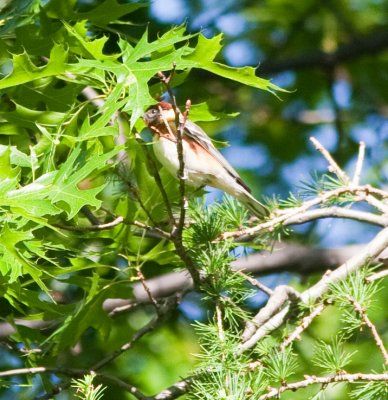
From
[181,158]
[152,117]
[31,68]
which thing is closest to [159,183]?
[181,158]

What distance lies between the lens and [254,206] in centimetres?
443

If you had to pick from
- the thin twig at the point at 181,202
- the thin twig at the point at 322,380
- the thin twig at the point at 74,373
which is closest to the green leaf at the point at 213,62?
the thin twig at the point at 181,202

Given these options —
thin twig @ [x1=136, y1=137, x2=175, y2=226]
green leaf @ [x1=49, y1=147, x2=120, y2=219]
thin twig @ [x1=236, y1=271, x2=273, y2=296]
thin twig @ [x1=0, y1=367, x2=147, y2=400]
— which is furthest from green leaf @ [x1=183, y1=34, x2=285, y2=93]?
thin twig @ [x1=0, y1=367, x2=147, y2=400]

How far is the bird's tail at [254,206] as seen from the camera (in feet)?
13.8

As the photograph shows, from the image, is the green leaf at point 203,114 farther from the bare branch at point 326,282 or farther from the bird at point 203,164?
the bare branch at point 326,282

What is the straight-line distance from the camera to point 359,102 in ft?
26.7

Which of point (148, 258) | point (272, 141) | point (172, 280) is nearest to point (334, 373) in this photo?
point (148, 258)

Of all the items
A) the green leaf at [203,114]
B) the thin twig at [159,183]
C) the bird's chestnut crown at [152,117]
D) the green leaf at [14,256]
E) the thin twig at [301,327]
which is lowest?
the thin twig at [301,327]

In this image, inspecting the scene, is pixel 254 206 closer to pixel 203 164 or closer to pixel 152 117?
pixel 203 164

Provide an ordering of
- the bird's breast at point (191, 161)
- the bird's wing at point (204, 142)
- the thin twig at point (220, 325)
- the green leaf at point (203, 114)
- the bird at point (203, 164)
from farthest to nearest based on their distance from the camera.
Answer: the bird's wing at point (204, 142) → the bird at point (203, 164) → the bird's breast at point (191, 161) → the green leaf at point (203, 114) → the thin twig at point (220, 325)

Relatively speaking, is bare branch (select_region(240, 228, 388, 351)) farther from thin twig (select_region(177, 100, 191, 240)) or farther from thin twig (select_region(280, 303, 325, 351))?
thin twig (select_region(177, 100, 191, 240))

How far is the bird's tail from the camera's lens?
421 centimetres

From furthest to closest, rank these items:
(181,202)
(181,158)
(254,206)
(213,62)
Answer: (254,206) < (213,62) < (181,202) < (181,158)

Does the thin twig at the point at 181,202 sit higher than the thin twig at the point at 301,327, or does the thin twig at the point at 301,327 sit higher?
the thin twig at the point at 181,202
